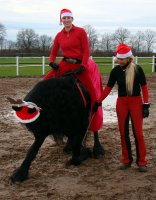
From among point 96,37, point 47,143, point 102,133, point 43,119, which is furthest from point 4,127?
point 96,37

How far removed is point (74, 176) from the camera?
4.36 metres

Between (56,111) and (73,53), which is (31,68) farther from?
(56,111)

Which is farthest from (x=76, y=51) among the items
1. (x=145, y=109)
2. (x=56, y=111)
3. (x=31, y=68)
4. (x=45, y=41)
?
(x=45, y=41)

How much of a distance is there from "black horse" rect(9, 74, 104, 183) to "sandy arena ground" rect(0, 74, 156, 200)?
1.01 ft

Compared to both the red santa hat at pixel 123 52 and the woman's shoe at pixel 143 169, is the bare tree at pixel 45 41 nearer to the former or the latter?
the red santa hat at pixel 123 52

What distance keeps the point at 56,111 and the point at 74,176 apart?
0.90 m

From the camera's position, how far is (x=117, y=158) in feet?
16.6

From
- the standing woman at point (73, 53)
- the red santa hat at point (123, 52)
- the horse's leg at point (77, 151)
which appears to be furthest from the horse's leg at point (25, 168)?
the red santa hat at point (123, 52)

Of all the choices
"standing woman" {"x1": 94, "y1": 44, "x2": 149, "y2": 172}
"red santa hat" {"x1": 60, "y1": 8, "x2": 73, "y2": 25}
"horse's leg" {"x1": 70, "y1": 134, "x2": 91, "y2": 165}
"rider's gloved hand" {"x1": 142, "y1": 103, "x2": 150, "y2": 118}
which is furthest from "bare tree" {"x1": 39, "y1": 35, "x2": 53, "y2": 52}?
"rider's gloved hand" {"x1": 142, "y1": 103, "x2": 150, "y2": 118}

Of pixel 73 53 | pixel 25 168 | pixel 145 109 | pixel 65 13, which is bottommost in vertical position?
pixel 25 168

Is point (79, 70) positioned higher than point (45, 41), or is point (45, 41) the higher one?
point (45, 41)

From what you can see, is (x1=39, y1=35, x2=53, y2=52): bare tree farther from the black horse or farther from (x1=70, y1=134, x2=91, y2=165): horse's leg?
the black horse

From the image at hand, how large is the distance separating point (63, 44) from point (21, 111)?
1.36 meters

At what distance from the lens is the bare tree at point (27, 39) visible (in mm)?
64250
